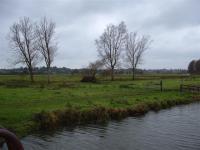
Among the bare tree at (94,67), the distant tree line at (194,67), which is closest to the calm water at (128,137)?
the bare tree at (94,67)

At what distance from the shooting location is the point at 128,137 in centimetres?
1858

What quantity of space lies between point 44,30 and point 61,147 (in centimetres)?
6113

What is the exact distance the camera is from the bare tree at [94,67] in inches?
2879

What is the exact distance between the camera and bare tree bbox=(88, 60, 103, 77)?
7312 cm

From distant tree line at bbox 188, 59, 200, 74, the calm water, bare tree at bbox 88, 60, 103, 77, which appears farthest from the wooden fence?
distant tree line at bbox 188, 59, 200, 74

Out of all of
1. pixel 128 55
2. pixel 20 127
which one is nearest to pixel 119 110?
pixel 20 127

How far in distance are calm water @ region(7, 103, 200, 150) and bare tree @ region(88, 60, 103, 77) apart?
4803cm

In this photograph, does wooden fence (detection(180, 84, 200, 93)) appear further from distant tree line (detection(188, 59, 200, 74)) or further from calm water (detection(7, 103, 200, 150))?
distant tree line (detection(188, 59, 200, 74))

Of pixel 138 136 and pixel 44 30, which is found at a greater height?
pixel 44 30

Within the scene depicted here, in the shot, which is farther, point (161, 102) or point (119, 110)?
point (161, 102)

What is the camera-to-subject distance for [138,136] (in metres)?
18.9

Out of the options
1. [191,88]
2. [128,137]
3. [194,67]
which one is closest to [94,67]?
[191,88]

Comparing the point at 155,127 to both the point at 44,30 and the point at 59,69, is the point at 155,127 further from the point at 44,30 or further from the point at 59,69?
the point at 59,69

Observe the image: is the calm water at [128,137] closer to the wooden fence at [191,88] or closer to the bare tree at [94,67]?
the wooden fence at [191,88]
